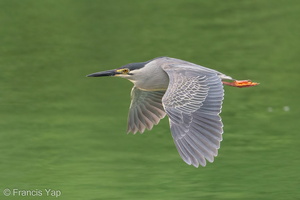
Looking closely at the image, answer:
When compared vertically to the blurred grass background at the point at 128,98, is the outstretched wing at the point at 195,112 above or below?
above

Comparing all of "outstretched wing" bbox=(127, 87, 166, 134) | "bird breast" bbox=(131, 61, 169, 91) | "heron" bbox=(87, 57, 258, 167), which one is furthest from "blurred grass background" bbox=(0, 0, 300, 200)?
"bird breast" bbox=(131, 61, 169, 91)

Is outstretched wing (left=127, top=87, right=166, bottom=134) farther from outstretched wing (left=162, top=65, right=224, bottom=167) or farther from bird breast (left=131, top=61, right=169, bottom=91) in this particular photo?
outstretched wing (left=162, top=65, right=224, bottom=167)

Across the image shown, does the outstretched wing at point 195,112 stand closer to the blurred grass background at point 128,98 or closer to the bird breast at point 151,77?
the bird breast at point 151,77

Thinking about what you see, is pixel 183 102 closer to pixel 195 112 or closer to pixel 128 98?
pixel 195 112

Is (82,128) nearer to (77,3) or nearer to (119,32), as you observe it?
(119,32)

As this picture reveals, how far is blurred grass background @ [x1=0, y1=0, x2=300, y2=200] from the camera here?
13.0m

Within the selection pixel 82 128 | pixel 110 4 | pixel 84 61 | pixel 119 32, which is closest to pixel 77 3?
pixel 110 4

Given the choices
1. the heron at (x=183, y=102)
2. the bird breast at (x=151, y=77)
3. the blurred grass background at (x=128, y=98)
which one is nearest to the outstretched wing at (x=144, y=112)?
the heron at (x=183, y=102)

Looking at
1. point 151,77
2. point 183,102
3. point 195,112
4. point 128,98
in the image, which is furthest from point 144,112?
point 128,98

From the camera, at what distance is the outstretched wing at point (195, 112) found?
10.4 m

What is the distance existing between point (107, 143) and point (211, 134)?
14.0 feet

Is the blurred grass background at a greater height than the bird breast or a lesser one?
lesser

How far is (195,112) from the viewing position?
428 inches

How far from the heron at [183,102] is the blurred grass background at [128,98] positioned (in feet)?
3.16
